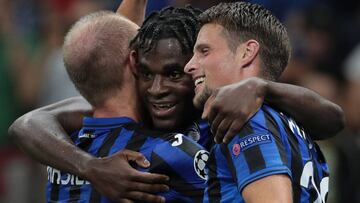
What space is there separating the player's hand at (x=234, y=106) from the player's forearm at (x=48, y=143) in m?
0.80

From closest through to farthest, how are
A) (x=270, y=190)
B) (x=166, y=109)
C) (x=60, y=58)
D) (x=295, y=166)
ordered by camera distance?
(x=270, y=190) → (x=295, y=166) → (x=166, y=109) → (x=60, y=58)

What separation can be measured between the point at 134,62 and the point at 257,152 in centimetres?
109

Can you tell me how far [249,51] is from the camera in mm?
4047

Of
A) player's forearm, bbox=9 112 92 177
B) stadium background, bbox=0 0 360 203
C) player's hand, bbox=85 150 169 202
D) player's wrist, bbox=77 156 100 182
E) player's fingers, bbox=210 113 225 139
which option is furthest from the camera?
stadium background, bbox=0 0 360 203

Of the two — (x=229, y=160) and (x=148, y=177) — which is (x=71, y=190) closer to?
(x=148, y=177)

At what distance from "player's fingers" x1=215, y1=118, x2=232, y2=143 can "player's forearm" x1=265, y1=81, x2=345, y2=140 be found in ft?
0.79

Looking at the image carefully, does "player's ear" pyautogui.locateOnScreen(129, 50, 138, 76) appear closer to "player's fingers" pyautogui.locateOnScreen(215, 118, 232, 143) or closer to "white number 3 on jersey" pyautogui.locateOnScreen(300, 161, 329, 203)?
"player's fingers" pyautogui.locateOnScreen(215, 118, 232, 143)

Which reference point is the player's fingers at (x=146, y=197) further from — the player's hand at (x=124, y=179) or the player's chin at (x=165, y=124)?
the player's chin at (x=165, y=124)

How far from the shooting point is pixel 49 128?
15.8 feet

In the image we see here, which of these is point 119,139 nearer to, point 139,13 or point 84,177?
point 84,177

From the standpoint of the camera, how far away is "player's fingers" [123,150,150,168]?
4.31 m

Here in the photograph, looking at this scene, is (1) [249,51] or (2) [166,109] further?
(2) [166,109]

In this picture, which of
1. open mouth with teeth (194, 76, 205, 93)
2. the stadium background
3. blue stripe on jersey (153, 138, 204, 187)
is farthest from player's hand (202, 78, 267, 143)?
the stadium background

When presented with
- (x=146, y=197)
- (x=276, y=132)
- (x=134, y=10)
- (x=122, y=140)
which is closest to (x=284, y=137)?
(x=276, y=132)
